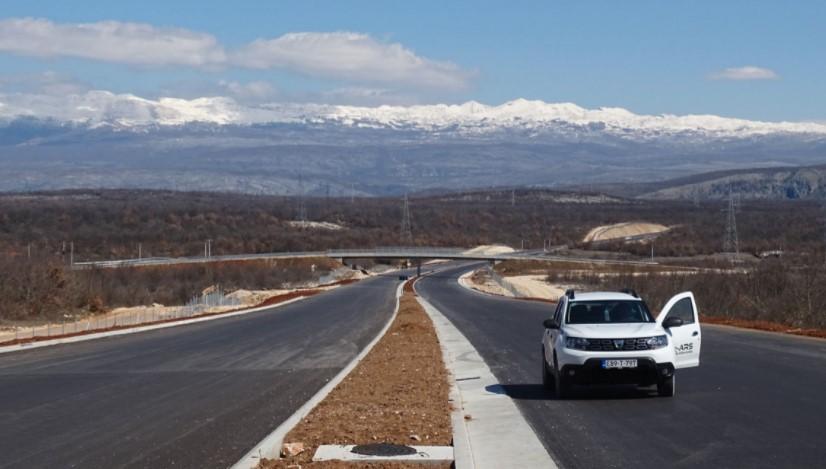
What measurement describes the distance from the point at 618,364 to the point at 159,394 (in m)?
7.33

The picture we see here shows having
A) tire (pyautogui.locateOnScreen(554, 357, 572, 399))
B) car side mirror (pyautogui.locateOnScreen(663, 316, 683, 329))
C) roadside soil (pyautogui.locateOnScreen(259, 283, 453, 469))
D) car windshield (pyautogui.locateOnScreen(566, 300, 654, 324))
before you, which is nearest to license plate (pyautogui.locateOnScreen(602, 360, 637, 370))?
tire (pyautogui.locateOnScreen(554, 357, 572, 399))

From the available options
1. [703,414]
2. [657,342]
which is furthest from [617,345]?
[703,414]

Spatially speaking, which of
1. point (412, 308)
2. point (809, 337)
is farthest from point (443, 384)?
point (412, 308)

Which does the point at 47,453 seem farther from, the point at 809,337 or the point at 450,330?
the point at 450,330

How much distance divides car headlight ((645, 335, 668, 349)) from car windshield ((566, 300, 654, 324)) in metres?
1.03

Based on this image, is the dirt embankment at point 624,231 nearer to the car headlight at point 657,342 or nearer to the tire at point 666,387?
the tire at point 666,387

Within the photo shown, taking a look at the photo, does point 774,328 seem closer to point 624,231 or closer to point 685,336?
point 685,336

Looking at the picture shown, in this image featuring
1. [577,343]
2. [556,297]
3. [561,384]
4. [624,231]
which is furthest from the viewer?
[624,231]

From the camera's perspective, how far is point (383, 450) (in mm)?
12789

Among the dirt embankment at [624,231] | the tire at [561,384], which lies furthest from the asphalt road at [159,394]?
the dirt embankment at [624,231]

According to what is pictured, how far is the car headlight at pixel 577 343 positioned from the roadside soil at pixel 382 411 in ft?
6.32

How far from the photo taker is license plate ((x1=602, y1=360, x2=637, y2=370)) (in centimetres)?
1681

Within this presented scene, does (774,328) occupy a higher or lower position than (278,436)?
lower

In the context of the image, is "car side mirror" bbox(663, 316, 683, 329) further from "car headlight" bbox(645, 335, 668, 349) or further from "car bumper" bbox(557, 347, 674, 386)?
"car bumper" bbox(557, 347, 674, 386)
